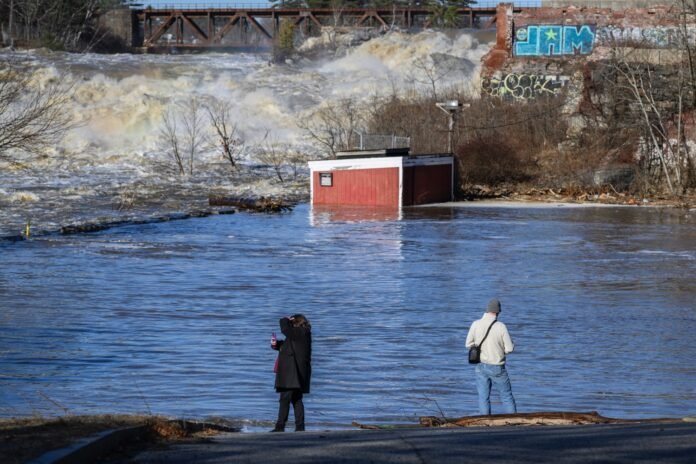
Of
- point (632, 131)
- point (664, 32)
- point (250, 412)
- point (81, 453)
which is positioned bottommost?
point (250, 412)

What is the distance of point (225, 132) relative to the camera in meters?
64.9

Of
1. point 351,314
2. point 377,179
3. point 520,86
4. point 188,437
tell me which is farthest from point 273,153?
point 188,437

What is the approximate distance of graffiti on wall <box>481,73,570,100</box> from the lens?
201ft

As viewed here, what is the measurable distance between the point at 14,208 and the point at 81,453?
39237mm

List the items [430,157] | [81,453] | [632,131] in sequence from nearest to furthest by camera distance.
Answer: [81,453] → [430,157] → [632,131]

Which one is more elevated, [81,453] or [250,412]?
[81,453]

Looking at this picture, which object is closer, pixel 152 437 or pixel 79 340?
pixel 152 437

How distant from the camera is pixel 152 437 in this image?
35.3 ft

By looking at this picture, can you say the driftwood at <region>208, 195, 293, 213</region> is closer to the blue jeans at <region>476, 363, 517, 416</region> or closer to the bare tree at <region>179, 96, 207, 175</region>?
the bare tree at <region>179, 96, 207, 175</region>

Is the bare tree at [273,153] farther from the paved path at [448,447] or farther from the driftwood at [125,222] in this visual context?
the paved path at [448,447]

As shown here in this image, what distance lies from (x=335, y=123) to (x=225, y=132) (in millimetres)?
7295

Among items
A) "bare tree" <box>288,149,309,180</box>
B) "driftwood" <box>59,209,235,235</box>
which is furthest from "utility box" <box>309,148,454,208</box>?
"bare tree" <box>288,149,309,180</box>

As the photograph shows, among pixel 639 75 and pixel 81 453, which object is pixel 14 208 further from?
pixel 81 453

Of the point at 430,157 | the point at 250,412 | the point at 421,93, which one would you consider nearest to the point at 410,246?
the point at 430,157
